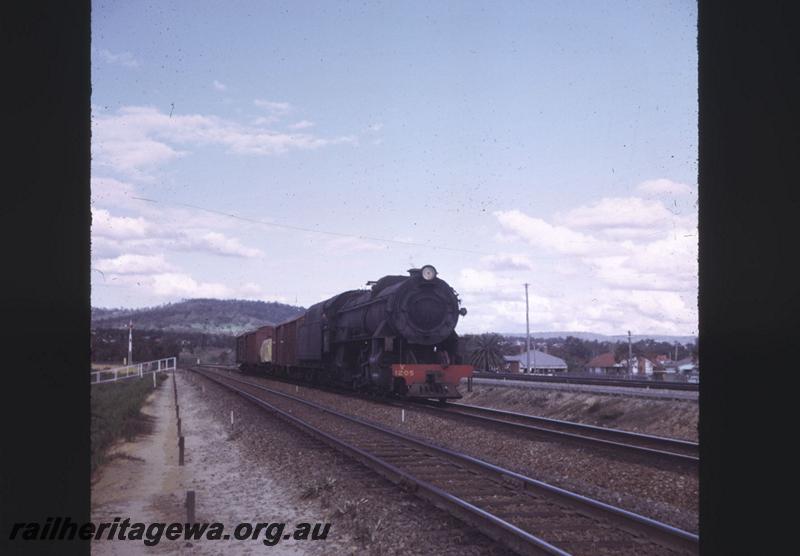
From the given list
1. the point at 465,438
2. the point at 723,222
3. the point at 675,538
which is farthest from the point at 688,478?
the point at 723,222

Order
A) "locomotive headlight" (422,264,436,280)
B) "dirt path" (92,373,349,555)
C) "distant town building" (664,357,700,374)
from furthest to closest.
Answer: "distant town building" (664,357,700,374) → "locomotive headlight" (422,264,436,280) → "dirt path" (92,373,349,555)

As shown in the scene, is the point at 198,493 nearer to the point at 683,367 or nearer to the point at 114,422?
the point at 114,422

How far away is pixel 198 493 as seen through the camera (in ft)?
32.6

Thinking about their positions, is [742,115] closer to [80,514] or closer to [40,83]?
[40,83]

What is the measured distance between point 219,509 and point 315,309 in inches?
808

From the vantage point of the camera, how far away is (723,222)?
1.70 metres

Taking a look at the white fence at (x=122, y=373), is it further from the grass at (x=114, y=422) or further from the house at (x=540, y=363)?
the house at (x=540, y=363)

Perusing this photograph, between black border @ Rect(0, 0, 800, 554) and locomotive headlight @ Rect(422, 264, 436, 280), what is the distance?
773 inches

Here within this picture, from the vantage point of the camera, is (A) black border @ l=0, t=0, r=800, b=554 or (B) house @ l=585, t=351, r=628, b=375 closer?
(A) black border @ l=0, t=0, r=800, b=554

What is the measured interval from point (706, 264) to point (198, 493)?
9.54 metres

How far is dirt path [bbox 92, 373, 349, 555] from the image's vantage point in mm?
7207

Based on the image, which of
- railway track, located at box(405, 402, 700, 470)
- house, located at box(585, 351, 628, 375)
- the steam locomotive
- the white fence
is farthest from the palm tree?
railway track, located at box(405, 402, 700, 470)

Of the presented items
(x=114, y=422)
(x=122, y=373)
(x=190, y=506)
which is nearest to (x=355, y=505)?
(x=190, y=506)

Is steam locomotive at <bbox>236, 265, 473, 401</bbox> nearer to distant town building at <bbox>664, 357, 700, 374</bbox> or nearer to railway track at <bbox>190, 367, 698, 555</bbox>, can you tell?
railway track at <bbox>190, 367, 698, 555</bbox>
